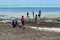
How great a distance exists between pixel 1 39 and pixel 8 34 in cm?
243

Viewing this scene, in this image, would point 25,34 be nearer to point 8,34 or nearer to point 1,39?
point 8,34

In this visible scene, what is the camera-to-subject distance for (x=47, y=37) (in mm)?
20984

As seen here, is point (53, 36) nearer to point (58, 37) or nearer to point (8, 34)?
point (58, 37)

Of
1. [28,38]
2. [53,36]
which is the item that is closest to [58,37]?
[53,36]

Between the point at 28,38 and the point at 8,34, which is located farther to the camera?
the point at 8,34

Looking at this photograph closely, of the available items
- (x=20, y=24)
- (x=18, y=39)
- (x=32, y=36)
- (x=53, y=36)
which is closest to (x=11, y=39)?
(x=18, y=39)

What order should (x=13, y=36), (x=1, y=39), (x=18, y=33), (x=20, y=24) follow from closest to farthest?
(x=1, y=39) < (x=13, y=36) < (x=18, y=33) < (x=20, y=24)

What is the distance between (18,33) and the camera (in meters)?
22.9

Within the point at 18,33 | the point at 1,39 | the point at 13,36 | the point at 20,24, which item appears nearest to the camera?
the point at 1,39

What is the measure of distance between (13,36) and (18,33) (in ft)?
5.24

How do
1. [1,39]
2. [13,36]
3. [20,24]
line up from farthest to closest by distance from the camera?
[20,24] → [13,36] → [1,39]

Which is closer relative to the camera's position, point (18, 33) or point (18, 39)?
point (18, 39)

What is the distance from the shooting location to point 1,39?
20.0m

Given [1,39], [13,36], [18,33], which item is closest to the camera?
[1,39]
